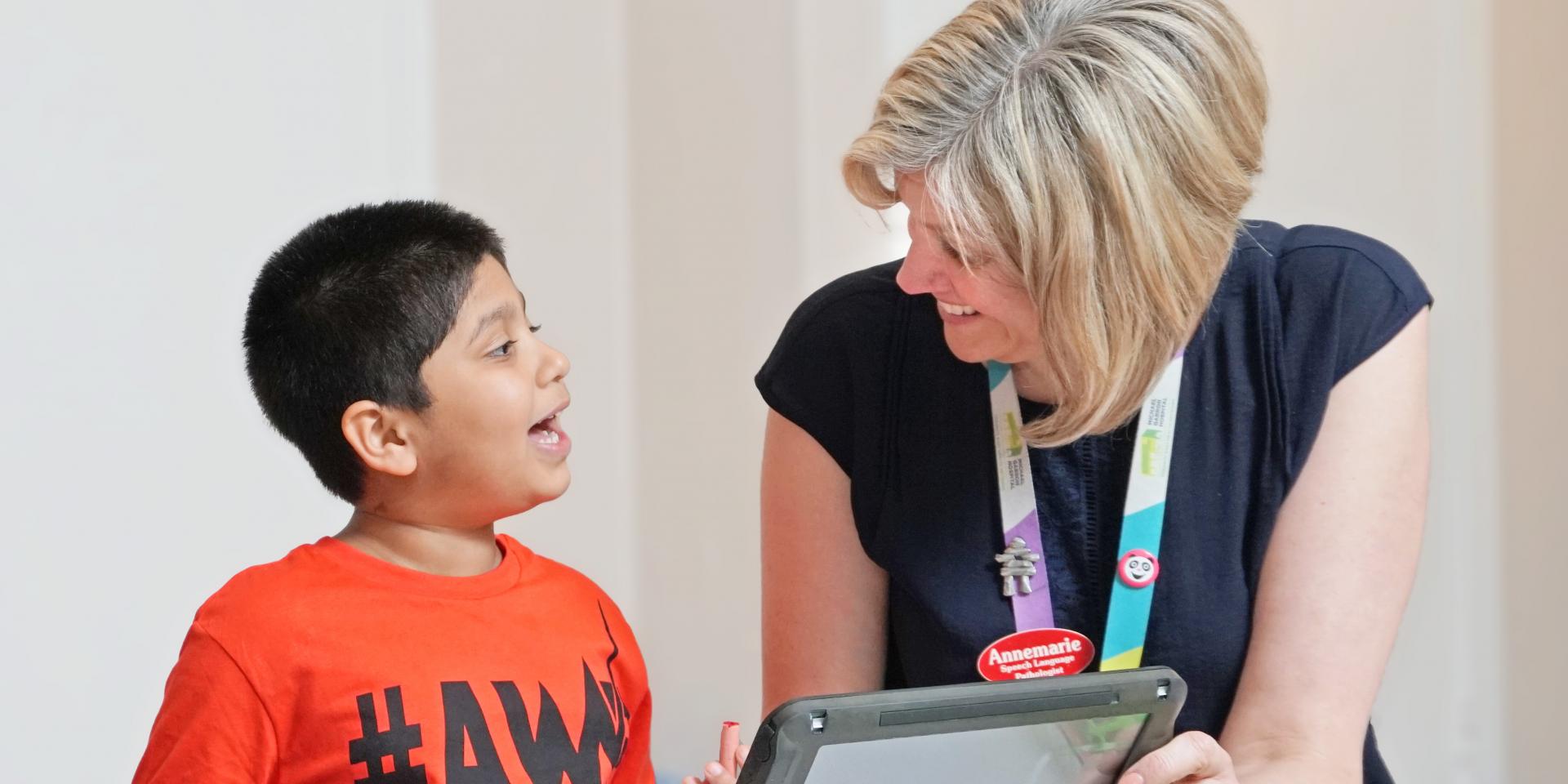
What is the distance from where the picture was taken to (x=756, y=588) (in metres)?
2.94

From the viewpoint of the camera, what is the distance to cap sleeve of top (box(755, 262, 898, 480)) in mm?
1408

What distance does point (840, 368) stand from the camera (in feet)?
4.69

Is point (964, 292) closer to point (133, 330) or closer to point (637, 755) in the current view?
point (637, 755)

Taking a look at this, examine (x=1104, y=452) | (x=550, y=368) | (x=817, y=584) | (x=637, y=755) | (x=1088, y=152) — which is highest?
(x=1088, y=152)

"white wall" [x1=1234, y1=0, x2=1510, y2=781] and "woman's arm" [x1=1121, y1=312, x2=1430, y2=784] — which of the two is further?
"white wall" [x1=1234, y1=0, x2=1510, y2=781]

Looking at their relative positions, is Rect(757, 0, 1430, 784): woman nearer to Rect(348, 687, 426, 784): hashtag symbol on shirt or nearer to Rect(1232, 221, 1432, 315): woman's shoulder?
Rect(1232, 221, 1432, 315): woman's shoulder

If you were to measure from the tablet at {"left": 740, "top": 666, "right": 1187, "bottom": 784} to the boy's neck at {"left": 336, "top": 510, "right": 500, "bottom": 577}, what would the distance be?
0.47 m

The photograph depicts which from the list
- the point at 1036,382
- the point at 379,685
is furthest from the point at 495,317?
the point at 1036,382

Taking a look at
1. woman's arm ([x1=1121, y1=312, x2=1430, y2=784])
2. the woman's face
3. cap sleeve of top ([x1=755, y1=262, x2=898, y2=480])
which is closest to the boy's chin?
cap sleeve of top ([x1=755, y1=262, x2=898, y2=480])

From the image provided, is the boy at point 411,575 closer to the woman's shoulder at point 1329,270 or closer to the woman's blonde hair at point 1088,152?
the woman's blonde hair at point 1088,152

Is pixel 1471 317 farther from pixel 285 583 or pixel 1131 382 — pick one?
pixel 285 583

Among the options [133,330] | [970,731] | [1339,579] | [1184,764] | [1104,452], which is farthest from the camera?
[133,330]

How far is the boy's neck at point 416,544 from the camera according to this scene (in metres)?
1.23

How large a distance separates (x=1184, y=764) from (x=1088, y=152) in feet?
1.57
